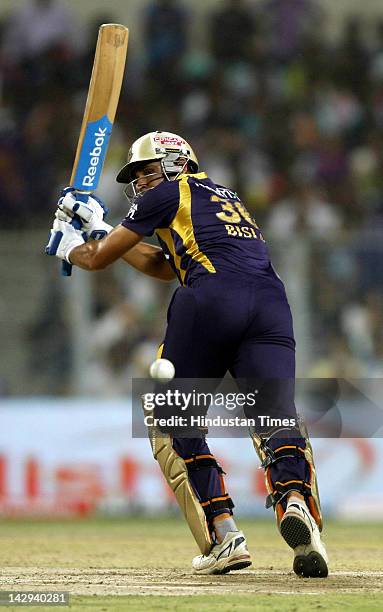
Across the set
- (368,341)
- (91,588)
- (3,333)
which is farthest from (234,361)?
(3,333)

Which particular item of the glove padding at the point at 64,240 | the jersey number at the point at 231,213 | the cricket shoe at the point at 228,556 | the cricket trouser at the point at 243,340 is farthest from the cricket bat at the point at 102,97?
the cricket shoe at the point at 228,556

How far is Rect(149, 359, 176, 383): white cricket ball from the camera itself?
17.5ft

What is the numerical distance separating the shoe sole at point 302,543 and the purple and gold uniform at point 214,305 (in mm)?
220

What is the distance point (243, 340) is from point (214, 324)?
0.56 feet

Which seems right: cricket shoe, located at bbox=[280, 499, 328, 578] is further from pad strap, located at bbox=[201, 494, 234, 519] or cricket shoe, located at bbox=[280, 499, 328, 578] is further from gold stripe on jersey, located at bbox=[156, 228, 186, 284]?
gold stripe on jersey, located at bbox=[156, 228, 186, 284]

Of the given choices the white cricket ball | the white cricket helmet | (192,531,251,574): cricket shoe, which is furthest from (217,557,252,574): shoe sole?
the white cricket helmet

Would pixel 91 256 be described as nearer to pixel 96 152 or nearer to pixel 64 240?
pixel 64 240

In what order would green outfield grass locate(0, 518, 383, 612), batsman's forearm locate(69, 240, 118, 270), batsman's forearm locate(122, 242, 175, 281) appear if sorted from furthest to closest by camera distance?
batsman's forearm locate(122, 242, 175, 281) → batsman's forearm locate(69, 240, 118, 270) → green outfield grass locate(0, 518, 383, 612)

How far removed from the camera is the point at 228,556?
552 centimetres

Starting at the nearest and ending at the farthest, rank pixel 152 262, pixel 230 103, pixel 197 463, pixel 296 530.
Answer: pixel 296 530
pixel 197 463
pixel 152 262
pixel 230 103

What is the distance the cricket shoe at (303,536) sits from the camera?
500 cm

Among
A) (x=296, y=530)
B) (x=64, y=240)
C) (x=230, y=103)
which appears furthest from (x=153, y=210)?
(x=230, y=103)

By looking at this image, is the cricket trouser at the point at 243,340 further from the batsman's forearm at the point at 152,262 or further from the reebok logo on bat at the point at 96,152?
the reebok logo on bat at the point at 96,152

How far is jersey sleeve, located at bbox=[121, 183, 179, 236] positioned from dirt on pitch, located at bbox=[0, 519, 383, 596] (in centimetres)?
156
